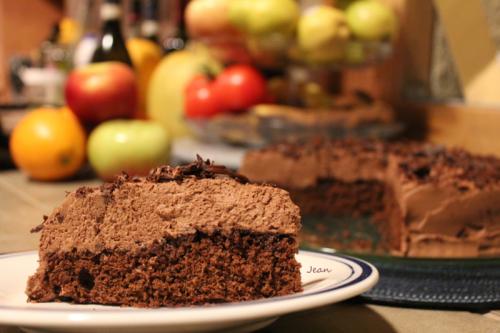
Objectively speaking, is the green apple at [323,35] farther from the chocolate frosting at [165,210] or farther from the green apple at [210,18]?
the chocolate frosting at [165,210]

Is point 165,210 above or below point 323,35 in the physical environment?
below

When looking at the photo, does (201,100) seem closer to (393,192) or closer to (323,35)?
(323,35)

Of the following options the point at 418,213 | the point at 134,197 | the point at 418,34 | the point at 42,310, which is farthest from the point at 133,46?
the point at 42,310

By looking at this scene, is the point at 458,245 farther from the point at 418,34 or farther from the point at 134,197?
the point at 418,34

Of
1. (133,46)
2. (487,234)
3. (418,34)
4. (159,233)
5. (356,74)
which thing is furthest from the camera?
(133,46)

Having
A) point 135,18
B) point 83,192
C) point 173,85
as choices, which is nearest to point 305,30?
point 173,85

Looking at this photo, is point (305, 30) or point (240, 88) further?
point (240, 88)

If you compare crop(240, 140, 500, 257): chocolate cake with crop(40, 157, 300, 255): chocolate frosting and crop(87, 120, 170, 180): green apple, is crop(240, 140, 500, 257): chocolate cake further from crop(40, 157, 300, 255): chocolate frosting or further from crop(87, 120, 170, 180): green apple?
crop(40, 157, 300, 255): chocolate frosting
